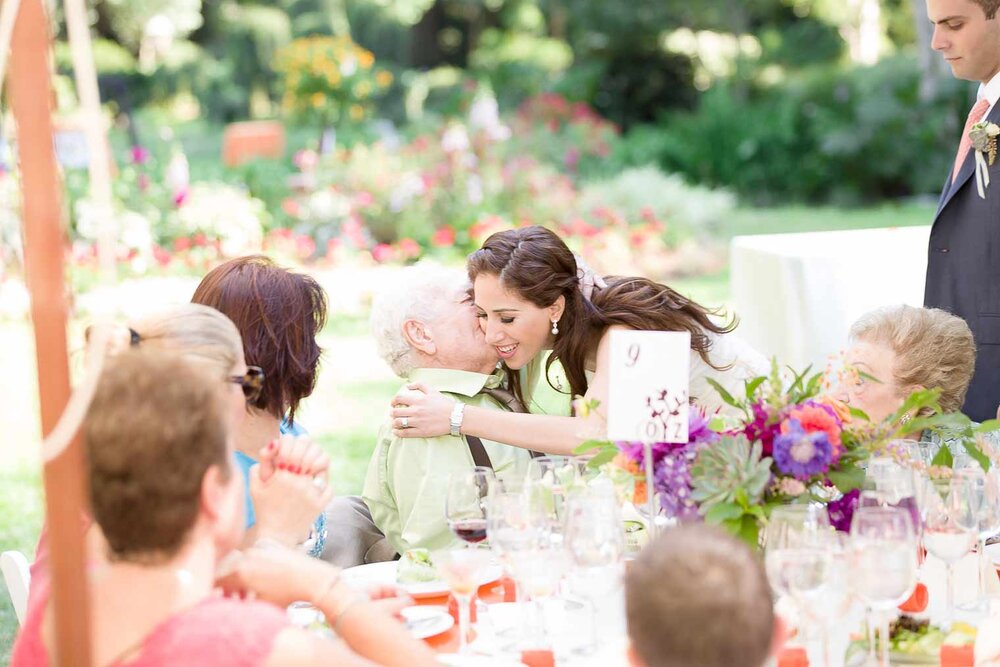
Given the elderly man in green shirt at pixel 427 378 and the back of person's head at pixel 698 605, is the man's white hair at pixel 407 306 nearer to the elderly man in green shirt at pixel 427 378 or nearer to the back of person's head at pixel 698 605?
the elderly man in green shirt at pixel 427 378

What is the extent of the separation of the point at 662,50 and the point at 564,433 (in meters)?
18.8

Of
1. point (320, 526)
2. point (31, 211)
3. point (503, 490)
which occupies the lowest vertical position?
point (320, 526)

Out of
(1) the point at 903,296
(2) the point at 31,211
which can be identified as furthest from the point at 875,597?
(1) the point at 903,296

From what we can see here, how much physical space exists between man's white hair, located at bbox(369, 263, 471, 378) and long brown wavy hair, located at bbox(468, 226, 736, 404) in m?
0.09

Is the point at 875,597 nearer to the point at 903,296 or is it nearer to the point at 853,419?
the point at 853,419

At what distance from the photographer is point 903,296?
18.2 feet

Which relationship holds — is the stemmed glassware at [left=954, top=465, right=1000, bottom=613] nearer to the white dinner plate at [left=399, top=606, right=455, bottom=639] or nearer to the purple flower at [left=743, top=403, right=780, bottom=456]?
the purple flower at [left=743, top=403, right=780, bottom=456]

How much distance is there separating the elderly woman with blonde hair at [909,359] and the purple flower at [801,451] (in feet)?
2.99

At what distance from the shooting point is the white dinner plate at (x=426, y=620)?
2.18 meters

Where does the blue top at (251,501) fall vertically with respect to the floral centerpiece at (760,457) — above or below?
below

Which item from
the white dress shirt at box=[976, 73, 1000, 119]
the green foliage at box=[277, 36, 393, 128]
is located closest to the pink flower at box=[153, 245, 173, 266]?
the green foliage at box=[277, 36, 393, 128]

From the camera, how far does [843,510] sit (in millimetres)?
2287

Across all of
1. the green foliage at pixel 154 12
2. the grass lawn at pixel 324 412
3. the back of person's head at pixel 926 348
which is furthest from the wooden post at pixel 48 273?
the green foliage at pixel 154 12

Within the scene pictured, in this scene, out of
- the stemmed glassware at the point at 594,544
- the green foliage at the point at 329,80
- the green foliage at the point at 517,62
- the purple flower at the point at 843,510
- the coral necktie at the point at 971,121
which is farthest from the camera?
the green foliage at the point at 517,62
